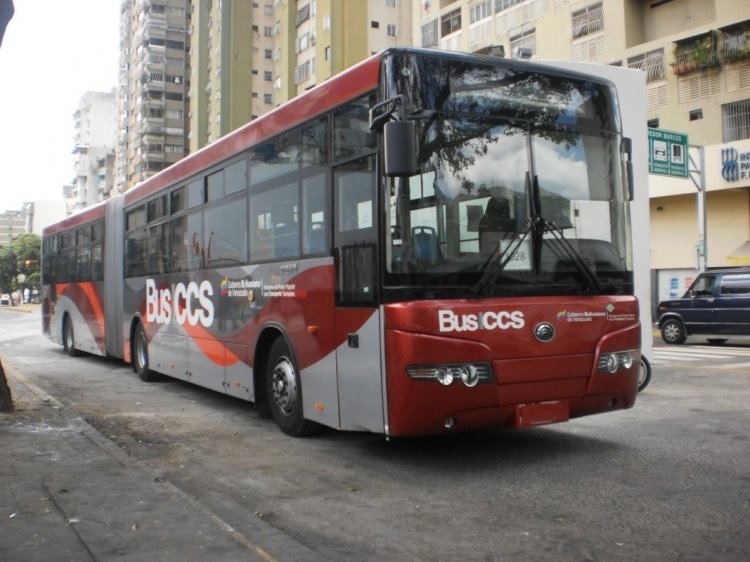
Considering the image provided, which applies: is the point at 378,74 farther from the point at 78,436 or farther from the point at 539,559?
the point at 78,436

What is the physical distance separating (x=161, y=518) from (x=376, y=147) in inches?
124

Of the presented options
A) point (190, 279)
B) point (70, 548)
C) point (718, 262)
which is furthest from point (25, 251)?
point (70, 548)

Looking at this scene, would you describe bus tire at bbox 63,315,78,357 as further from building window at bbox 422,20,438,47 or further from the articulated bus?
building window at bbox 422,20,438,47

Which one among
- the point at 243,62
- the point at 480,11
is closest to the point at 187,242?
the point at 480,11

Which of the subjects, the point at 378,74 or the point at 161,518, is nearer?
the point at 161,518

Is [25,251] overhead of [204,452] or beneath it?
overhead

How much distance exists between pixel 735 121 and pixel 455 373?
27014mm

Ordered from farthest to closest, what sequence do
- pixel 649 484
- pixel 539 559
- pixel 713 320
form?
pixel 713 320
pixel 649 484
pixel 539 559

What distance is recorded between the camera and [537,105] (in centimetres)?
620

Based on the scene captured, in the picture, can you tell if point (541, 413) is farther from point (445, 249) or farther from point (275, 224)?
point (275, 224)

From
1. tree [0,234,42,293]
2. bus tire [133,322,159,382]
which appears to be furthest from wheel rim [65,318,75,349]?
tree [0,234,42,293]

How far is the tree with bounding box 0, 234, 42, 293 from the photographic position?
303 ft

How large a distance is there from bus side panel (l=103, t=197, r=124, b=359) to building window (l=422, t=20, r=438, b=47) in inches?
1277

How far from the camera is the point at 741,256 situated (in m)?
27.6
